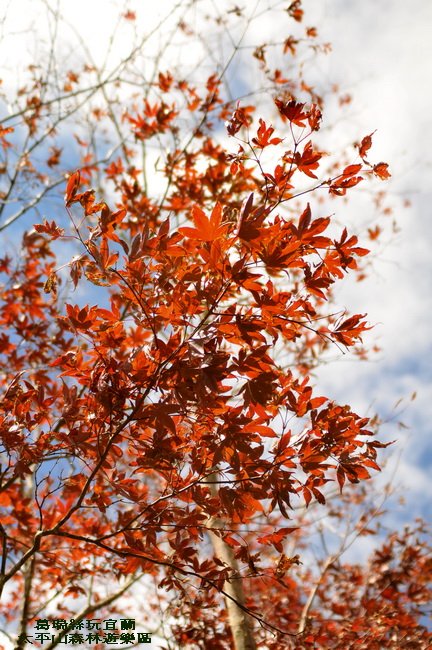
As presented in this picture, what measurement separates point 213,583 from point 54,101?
4216mm

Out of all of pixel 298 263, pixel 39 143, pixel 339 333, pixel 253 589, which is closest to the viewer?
pixel 298 263

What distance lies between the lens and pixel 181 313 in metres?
1.58

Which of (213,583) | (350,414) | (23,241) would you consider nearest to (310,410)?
(350,414)

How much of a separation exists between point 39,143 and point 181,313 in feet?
11.5

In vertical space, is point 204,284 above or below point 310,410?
above

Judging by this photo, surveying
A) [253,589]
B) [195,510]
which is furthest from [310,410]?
[253,589]

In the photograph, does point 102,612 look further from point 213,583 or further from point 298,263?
point 298,263

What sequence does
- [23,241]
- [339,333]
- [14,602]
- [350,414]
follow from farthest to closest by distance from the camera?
[14,602] → [23,241] → [350,414] → [339,333]

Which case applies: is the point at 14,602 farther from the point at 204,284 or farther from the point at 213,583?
the point at 204,284

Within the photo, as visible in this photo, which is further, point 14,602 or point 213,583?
point 14,602

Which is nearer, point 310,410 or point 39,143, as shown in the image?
point 310,410

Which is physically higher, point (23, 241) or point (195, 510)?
point (23, 241)

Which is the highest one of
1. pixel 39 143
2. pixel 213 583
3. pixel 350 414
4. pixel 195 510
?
pixel 39 143

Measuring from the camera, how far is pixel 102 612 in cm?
538
